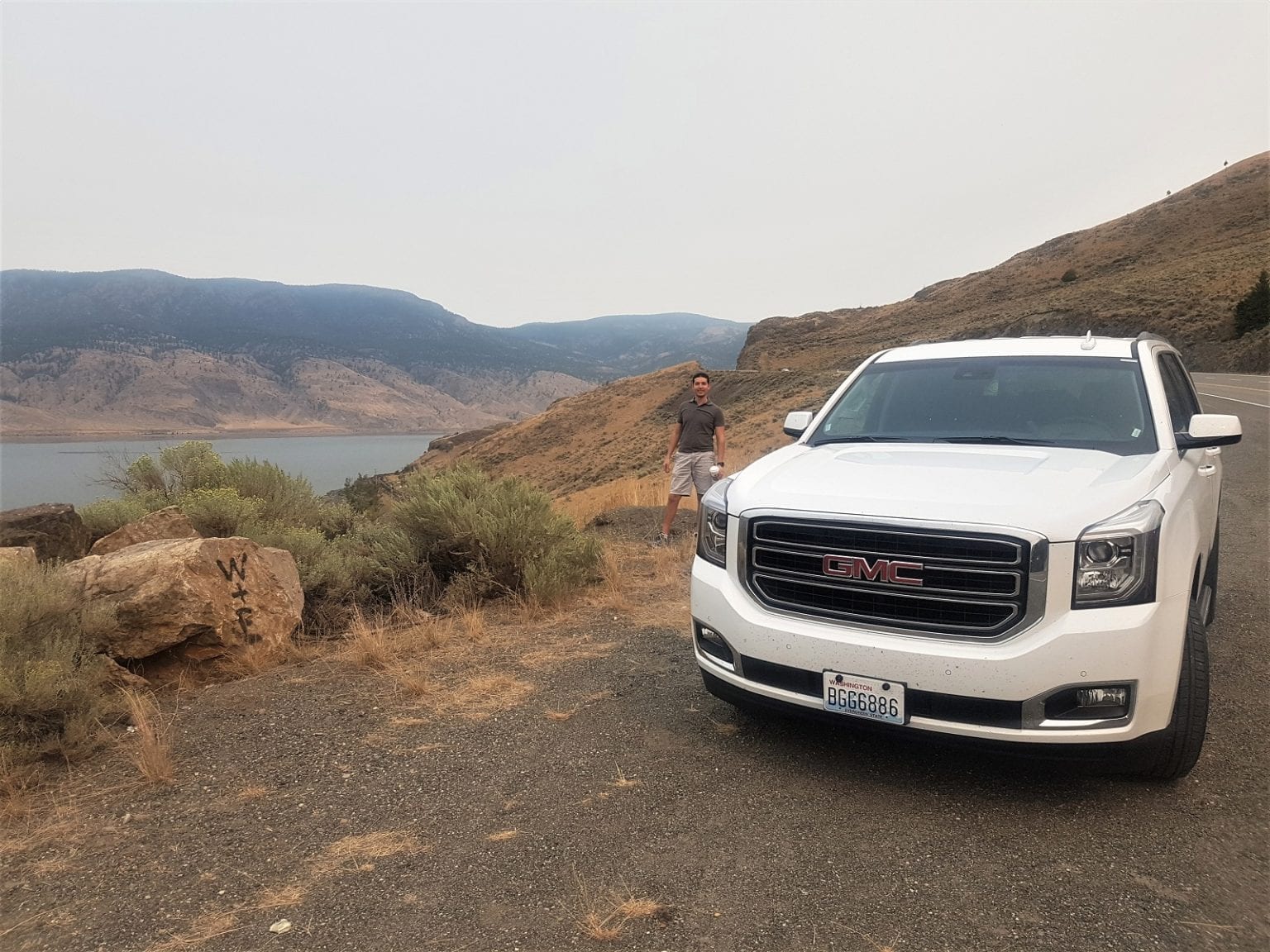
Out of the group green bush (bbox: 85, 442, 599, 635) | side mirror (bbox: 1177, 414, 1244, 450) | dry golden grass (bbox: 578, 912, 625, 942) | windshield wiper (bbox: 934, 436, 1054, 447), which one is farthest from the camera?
green bush (bbox: 85, 442, 599, 635)

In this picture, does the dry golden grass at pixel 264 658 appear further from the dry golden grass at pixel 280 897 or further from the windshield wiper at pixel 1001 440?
the windshield wiper at pixel 1001 440

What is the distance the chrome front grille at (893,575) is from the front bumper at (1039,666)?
84 millimetres

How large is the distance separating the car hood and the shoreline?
108 metres

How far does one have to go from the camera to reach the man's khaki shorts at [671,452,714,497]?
8742 mm

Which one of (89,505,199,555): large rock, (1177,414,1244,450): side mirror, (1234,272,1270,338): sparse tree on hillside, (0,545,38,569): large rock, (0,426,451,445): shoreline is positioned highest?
(1234,272,1270,338): sparse tree on hillside

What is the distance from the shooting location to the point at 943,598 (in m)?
2.97

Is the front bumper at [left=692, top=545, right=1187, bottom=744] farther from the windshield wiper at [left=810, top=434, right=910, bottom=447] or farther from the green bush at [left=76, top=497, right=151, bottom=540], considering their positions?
the green bush at [left=76, top=497, right=151, bottom=540]

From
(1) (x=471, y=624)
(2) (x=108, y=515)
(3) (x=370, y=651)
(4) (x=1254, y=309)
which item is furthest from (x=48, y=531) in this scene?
(4) (x=1254, y=309)

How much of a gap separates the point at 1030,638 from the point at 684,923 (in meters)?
1.61

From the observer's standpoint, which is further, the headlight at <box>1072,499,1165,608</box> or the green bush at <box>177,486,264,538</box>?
the green bush at <box>177,486,264,538</box>

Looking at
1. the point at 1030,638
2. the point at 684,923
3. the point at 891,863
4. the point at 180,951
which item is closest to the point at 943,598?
the point at 1030,638

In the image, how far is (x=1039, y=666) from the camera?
2.78 meters

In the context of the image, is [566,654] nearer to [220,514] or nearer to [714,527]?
[714,527]

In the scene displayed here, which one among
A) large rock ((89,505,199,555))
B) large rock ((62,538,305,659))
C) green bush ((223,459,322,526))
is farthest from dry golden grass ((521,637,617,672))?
green bush ((223,459,322,526))
